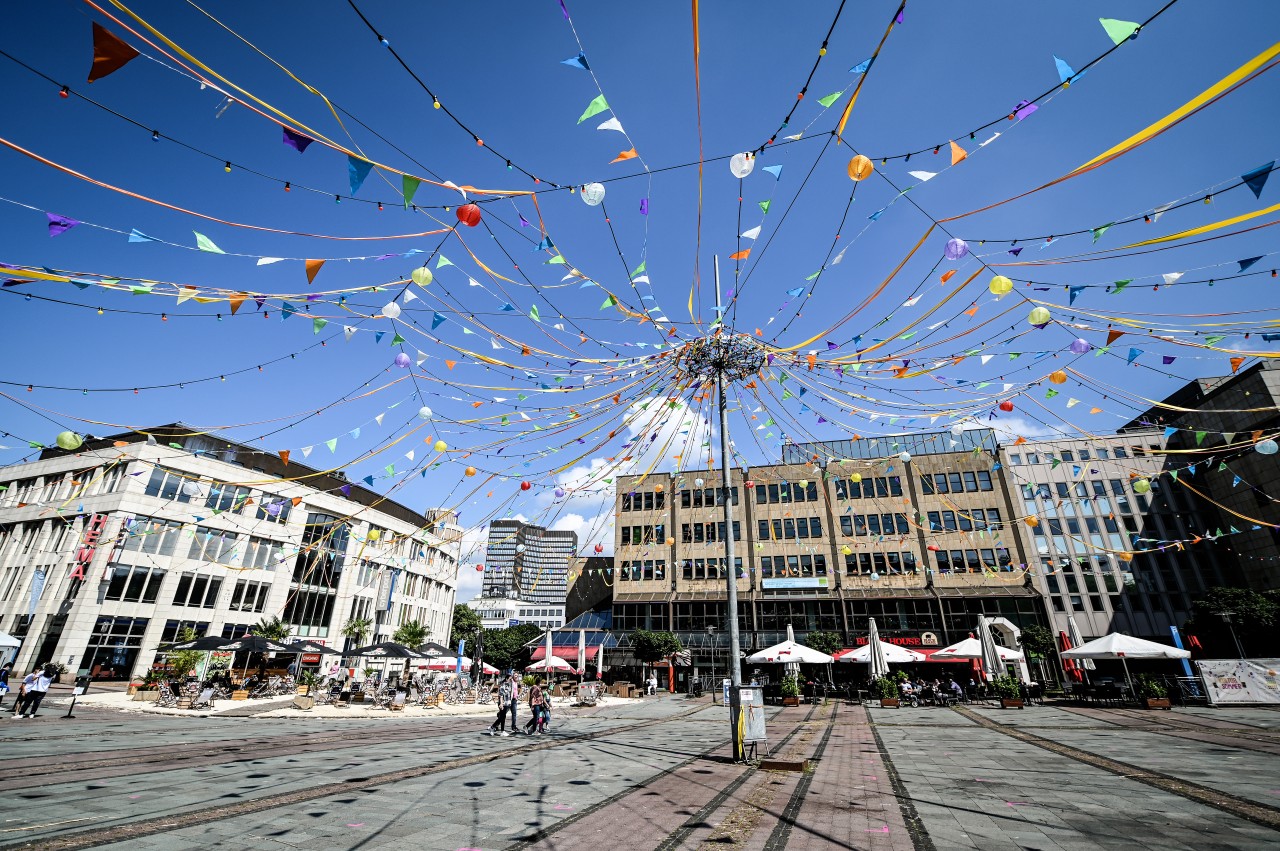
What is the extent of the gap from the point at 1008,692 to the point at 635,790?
21034 mm

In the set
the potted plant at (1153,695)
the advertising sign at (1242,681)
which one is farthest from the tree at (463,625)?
the advertising sign at (1242,681)

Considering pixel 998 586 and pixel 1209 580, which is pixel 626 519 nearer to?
pixel 998 586

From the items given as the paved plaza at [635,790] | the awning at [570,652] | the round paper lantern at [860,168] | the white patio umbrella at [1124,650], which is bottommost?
the paved plaza at [635,790]

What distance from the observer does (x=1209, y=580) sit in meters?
43.8

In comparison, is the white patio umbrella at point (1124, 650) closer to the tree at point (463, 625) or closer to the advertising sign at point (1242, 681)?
the advertising sign at point (1242, 681)

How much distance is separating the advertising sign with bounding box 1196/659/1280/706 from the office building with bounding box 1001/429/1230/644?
883 inches

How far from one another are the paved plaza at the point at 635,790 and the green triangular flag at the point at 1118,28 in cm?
691

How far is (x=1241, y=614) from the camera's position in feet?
106

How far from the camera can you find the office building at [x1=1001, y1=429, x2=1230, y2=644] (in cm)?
4359

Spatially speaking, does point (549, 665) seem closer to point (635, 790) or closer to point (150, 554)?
point (635, 790)

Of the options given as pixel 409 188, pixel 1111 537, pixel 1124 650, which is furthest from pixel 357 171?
pixel 1111 537

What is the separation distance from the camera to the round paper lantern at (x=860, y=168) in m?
5.81

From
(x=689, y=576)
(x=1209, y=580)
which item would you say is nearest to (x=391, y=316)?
(x=689, y=576)

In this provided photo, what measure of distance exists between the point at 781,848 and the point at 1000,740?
422 inches
